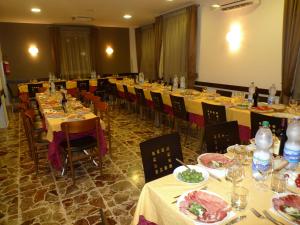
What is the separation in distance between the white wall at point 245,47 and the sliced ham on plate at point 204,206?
407 cm

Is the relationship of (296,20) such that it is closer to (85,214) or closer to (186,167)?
(186,167)

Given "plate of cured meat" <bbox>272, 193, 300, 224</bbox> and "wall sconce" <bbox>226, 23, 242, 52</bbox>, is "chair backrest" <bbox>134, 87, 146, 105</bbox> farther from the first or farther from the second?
"plate of cured meat" <bbox>272, 193, 300, 224</bbox>

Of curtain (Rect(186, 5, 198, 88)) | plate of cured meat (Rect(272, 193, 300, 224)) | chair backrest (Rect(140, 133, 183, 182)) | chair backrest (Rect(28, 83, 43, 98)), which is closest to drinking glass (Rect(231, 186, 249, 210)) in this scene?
plate of cured meat (Rect(272, 193, 300, 224))

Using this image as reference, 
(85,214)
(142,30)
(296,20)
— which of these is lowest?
(85,214)

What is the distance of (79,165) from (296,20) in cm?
441

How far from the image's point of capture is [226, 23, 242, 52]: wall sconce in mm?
5170

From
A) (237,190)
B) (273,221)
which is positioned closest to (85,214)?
(237,190)

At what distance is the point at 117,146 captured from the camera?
421 centimetres

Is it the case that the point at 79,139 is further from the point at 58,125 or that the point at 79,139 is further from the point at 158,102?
the point at 158,102

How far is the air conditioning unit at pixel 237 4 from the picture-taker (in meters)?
4.61

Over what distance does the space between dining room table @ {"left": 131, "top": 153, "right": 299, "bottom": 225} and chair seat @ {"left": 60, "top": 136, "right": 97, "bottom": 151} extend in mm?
1796

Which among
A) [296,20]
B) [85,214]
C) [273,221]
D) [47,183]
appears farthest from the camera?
[296,20]

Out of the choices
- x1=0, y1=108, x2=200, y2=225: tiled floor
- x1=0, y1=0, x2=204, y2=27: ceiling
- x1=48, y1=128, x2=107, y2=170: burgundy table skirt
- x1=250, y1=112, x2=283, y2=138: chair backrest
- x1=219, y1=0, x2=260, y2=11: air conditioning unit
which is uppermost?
x1=0, y1=0, x2=204, y2=27: ceiling

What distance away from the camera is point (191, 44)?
6391 millimetres
